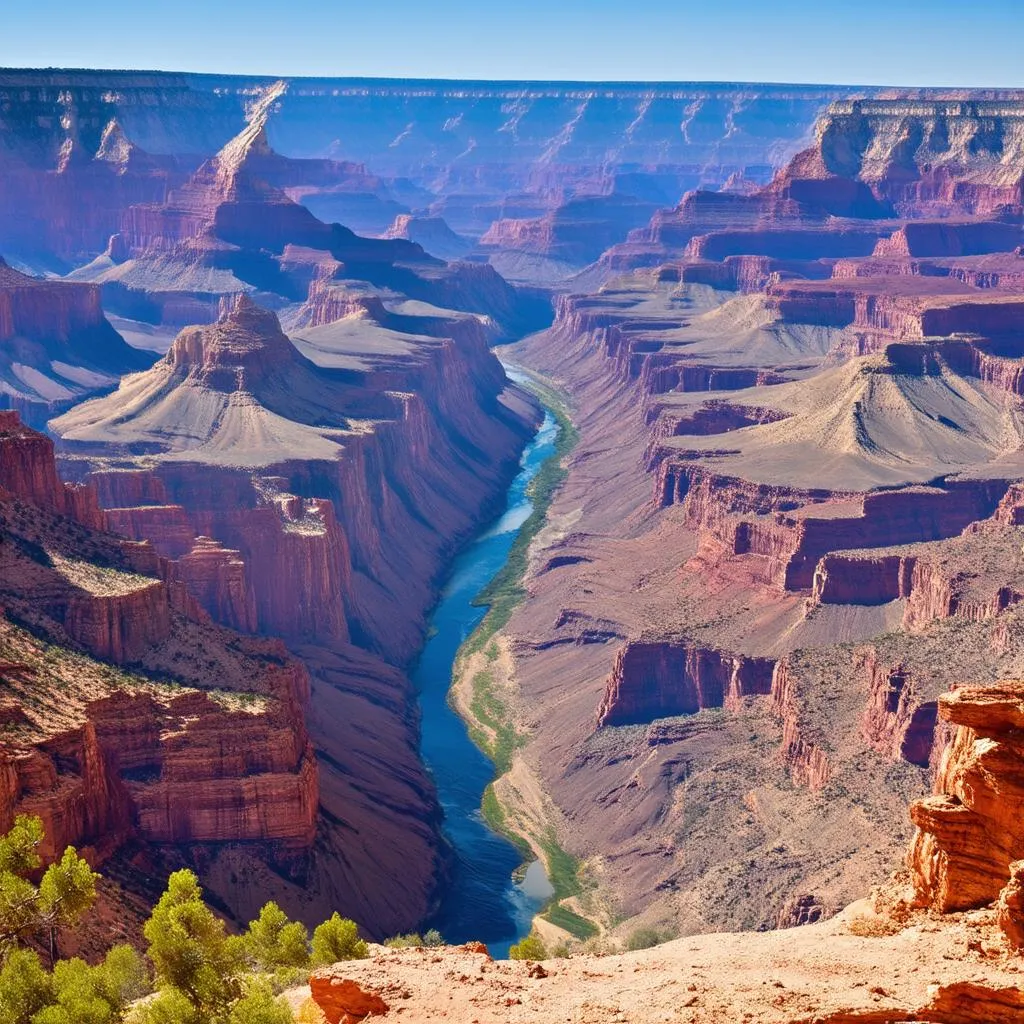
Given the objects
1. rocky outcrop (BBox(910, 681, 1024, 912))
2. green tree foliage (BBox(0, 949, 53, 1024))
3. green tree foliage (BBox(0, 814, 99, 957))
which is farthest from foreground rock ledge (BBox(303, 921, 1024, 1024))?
green tree foliage (BBox(0, 814, 99, 957))

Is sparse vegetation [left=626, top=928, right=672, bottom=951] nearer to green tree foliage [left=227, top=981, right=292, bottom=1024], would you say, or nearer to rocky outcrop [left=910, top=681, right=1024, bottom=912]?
green tree foliage [left=227, top=981, right=292, bottom=1024]

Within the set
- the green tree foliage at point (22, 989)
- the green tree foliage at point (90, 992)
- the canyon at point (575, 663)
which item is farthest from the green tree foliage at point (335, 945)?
the canyon at point (575, 663)

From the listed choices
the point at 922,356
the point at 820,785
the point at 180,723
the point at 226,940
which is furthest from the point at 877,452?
the point at 226,940

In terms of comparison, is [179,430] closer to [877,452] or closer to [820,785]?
[877,452]

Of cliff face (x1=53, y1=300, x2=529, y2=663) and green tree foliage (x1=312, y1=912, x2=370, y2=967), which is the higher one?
cliff face (x1=53, y1=300, x2=529, y2=663)

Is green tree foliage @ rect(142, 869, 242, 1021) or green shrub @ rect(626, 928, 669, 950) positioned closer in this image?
green tree foliage @ rect(142, 869, 242, 1021)

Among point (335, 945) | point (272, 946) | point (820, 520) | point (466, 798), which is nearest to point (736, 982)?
point (335, 945)

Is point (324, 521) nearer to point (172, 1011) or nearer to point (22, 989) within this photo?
point (22, 989)
